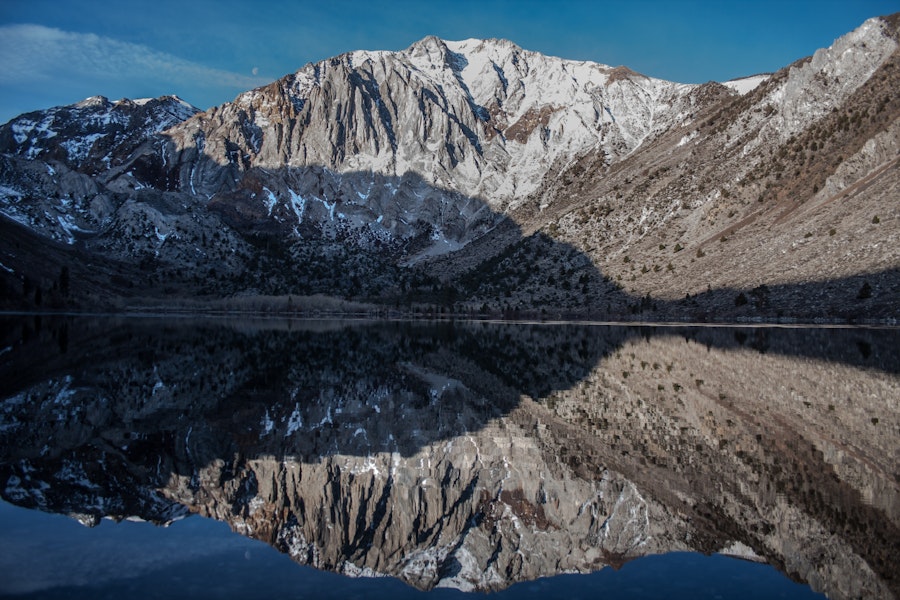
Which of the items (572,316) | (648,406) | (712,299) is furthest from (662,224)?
(648,406)

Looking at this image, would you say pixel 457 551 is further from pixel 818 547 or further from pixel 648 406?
pixel 648 406

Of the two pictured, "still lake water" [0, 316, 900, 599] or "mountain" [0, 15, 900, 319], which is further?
"mountain" [0, 15, 900, 319]

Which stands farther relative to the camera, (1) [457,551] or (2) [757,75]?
(2) [757,75]

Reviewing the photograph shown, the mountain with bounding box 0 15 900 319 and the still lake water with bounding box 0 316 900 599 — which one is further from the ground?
the mountain with bounding box 0 15 900 319

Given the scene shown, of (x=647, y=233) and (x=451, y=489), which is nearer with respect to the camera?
(x=451, y=489)

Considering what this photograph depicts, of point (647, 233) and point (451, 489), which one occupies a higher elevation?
point (647, 233)

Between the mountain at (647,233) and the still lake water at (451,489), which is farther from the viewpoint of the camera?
the mountain at (647,233)

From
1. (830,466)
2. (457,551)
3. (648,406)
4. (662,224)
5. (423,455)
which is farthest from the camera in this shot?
(662,224)

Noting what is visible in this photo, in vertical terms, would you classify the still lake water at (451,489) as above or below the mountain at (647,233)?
below
